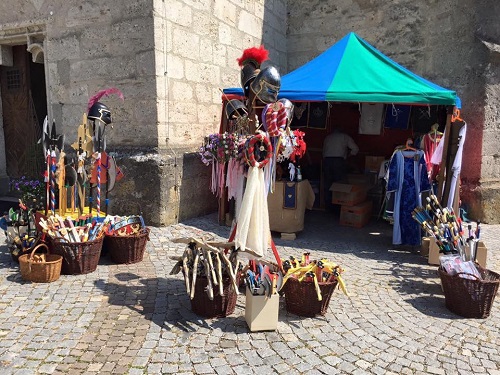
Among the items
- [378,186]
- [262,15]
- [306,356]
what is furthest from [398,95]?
[262,15]

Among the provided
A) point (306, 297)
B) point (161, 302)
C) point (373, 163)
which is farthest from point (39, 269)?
point (373, 163)

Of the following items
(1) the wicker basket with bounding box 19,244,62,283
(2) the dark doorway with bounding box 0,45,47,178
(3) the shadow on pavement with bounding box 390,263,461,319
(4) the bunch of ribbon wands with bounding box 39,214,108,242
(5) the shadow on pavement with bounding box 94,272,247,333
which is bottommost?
(5) the shadow on pavement with bounding box 94,272,247,333

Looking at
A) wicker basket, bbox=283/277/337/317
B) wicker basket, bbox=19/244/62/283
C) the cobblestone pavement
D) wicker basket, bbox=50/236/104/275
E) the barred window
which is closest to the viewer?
the cobblestone pavement

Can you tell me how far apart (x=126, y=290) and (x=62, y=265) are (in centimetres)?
81

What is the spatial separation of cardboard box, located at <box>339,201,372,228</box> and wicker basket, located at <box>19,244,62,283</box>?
14.5ft

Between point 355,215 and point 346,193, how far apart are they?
15.5 inches

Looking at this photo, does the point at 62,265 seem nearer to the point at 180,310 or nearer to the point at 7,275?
the point at 7,275

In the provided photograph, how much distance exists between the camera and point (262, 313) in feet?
10.3

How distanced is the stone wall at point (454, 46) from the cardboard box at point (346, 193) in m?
2.12

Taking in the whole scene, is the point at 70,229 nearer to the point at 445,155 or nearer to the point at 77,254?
the point at 77,254

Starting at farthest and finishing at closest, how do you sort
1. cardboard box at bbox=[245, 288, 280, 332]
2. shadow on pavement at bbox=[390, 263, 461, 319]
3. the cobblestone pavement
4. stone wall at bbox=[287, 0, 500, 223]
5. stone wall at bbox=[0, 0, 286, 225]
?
stone wall at bbox=[287, 0, 500, 223] < stone wall at bbox=[0, 0, 286, 225] < shadow on pavement at bbox=[390, 263, 461, 319] < cardboard box at bbox=[245, 288, 280, 332] < the cobblestone pavement

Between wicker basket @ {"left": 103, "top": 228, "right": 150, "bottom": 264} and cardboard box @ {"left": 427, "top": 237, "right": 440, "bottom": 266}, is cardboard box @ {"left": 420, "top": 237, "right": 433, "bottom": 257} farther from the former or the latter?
wicker basket @ {"left": 103, "top": 228, "right": 150, "bottom": 264}

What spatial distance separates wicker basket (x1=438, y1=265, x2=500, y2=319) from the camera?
343 cm

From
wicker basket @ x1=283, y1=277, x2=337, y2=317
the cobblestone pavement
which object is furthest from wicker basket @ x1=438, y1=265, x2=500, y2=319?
wicker basket @ x1=283, y1=277, x2=337, y2=317
